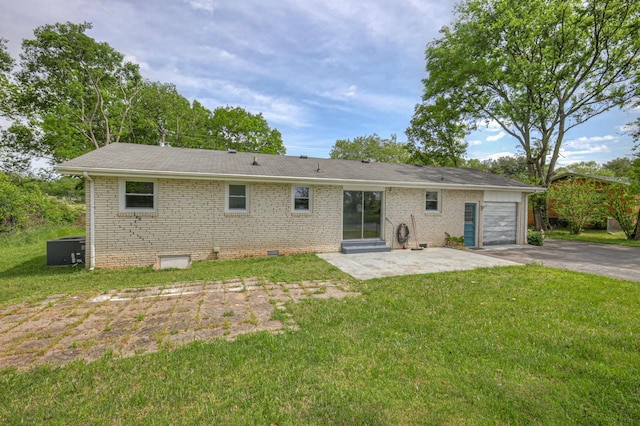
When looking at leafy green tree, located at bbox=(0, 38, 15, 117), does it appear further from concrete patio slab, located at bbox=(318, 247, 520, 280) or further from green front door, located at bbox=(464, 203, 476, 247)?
green front door, located at bbox=(464, 203, 476, 247)

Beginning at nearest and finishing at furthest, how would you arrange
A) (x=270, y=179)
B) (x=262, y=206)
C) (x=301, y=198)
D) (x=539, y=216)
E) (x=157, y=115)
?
(x=270, y=179) → (x=262, y=206) → (x=301, y=198) → (x=539, y=216) → (x=157, y=115)

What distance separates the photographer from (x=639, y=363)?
10.0 feet

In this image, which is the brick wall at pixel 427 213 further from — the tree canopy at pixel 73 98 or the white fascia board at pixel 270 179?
the tree canopy at pixel 73 98

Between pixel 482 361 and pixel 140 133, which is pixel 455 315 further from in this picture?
pixel 140 133

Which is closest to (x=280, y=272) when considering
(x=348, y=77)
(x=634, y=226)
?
(x=348, y=77)

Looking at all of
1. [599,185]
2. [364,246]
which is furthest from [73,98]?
[599,185]

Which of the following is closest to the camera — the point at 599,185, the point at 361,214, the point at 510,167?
the point at 361,214

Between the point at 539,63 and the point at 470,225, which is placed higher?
the point at 539,63

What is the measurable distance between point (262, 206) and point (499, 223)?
11.1m

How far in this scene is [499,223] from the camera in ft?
41.8

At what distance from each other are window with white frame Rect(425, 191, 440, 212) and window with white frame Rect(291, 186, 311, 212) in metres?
5.34

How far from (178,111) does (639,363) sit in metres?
30.1

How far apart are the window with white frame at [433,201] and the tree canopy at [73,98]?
2323 centimetres

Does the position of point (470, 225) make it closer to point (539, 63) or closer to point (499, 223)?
point (499, 223)
